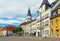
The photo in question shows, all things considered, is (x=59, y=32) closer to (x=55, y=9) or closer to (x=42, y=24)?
(x=55, y=9)

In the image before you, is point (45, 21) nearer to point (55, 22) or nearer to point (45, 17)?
point (45, 17)

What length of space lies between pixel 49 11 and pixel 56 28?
348 inches

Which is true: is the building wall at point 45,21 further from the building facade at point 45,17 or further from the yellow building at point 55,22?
the yellow building at point 55,22

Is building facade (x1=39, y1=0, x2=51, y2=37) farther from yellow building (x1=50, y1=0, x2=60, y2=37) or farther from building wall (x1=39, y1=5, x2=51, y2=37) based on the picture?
yellow building (x1=50, y1=0, x2=60, y2=37)

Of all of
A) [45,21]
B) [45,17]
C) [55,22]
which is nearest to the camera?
[55,22]

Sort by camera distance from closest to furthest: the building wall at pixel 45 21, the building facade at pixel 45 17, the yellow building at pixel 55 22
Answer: the yellow building at pixel 55 22 → the building wall at pixel 45 21 → the building facade at pixel 45 17

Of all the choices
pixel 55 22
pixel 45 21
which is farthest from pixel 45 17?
pixel 55 22

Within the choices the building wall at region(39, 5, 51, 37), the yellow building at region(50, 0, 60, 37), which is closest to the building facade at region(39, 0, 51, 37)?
the building wall at region(39, 5, 51, 37)

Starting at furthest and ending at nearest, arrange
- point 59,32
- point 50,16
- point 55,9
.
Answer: point 50,16, point 55,9, point 59,32

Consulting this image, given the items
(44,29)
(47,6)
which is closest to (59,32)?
(44,29)

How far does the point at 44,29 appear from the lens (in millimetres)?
62750

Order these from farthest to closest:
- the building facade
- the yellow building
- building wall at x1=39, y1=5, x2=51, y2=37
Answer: the building facade, building wall at x1=39, y1=5, x2=51, y2=37, the yellow building

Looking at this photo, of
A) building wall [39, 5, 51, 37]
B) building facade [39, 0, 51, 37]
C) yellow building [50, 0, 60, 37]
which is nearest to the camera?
yellow building [50, 0, 60, 37]

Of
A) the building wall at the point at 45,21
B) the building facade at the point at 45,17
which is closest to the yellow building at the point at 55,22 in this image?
the building wall at the point at 45,21
